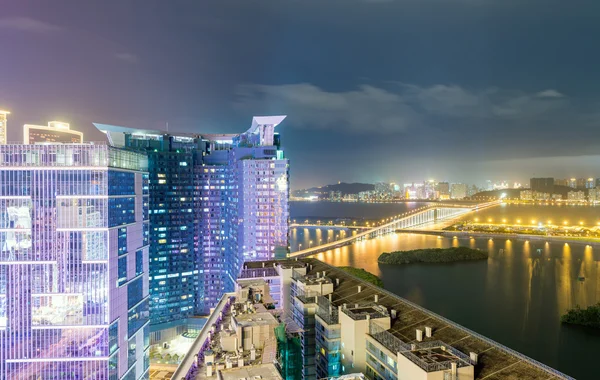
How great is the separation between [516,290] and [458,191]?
104 m

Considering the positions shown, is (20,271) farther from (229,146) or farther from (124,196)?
(229,146)

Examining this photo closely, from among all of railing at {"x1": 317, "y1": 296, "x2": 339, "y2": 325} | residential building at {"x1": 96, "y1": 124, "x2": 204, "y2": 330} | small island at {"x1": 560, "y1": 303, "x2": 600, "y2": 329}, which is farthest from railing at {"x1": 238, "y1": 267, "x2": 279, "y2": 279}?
small island at {"x1": 560, "y1": 303, "x2": 600, "y2": 329}

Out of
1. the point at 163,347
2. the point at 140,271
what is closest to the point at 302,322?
the point at 140,271

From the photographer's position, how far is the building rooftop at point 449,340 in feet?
18.0

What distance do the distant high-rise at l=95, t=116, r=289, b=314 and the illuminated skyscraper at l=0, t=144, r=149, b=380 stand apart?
8181 millimetres

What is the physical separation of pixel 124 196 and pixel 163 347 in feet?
30.5

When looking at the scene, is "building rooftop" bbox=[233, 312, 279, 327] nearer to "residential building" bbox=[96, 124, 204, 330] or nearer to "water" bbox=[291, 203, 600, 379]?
"water" bbox=[291, 203, 600, 379]

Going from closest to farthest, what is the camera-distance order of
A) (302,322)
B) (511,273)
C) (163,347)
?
(302,322) → (163,347) → (511,273)

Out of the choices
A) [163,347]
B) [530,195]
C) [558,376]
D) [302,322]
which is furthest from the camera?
[530,195]

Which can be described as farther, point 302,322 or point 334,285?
point 334,285

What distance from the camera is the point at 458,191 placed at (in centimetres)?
12088

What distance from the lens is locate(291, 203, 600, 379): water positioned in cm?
1562

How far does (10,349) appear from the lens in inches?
409

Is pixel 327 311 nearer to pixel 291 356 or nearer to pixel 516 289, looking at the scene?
pixel 291 356
